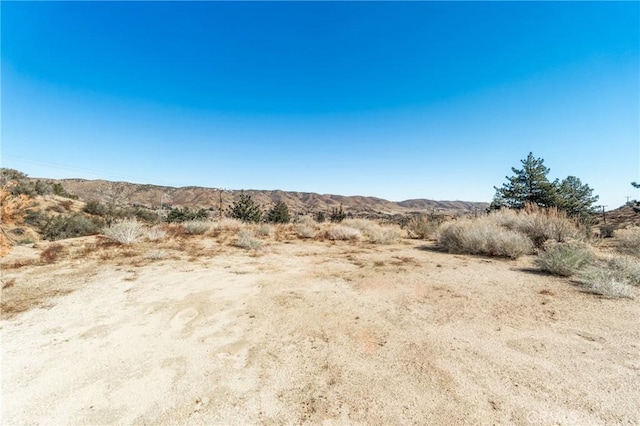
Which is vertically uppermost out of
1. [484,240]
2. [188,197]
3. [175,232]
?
[188,197]

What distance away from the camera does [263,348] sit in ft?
10.0

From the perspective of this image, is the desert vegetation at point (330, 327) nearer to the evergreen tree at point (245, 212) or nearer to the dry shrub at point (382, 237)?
the dry shrub at point (382, 237)

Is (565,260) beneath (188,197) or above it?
beneath

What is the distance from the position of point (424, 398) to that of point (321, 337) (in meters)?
1.36

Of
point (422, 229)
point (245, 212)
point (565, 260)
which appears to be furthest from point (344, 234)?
point (245, 212)

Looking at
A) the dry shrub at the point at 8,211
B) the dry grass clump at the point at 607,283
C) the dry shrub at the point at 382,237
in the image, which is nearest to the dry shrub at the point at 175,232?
the dry shrub at the point at 8,211

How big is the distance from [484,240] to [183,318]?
333 inches

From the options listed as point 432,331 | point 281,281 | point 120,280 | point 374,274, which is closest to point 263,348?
point 432,331

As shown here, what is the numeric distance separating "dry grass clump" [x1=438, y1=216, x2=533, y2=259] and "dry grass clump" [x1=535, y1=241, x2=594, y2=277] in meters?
1.36

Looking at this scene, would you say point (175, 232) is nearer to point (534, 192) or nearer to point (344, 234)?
point (344, 234)

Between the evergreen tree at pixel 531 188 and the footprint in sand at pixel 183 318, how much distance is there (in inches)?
699

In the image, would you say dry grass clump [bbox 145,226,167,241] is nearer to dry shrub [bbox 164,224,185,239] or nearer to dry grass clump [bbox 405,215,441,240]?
dry shrub [bbox 164,224,185,239]

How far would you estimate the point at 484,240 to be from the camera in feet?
27.8

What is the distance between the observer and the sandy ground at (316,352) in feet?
7.00
